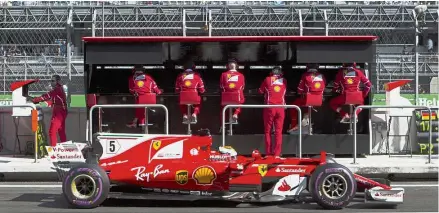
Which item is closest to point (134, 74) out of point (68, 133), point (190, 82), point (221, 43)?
point (190, 82)

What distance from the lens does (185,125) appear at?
13.6 m

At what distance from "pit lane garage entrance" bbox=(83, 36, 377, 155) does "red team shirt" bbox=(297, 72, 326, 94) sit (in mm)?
257

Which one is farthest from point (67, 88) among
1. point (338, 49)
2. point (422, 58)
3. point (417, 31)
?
point (422, 58)

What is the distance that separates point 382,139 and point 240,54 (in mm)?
3191

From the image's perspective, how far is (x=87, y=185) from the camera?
28.3 ft

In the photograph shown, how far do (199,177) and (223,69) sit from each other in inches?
225

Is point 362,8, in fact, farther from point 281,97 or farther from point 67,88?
point 67,88

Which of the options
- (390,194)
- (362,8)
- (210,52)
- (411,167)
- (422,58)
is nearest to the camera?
(390,194)

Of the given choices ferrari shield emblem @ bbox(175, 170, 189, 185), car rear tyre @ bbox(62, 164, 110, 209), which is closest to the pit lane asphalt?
car rear tyre @ bbox(62, 164, 110, 209)

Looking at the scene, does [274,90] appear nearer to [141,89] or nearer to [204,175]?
[141,89]

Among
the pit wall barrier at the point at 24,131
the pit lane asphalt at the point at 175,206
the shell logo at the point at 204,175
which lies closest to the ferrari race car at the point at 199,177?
the shell logo at the point at 204,175

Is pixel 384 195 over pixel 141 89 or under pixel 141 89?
under

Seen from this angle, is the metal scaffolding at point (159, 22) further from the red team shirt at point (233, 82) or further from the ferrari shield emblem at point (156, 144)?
the ferrari shield emblem at point (156, 144)

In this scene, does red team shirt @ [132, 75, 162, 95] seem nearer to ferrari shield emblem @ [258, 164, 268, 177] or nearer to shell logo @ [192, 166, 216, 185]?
shell logo @ [192, 166, 216, 185]
